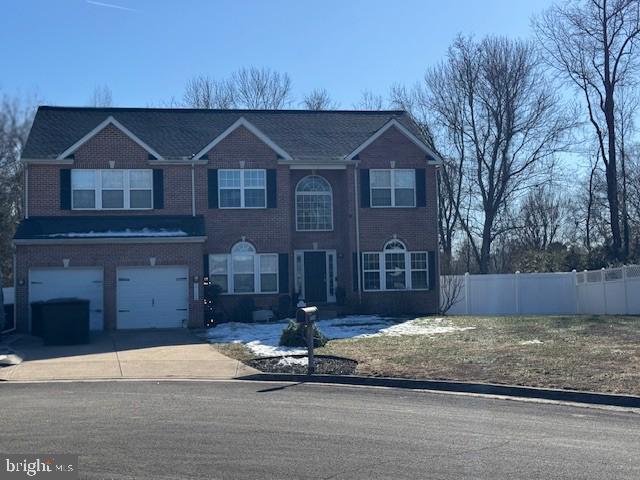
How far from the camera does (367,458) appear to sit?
26.6 ft

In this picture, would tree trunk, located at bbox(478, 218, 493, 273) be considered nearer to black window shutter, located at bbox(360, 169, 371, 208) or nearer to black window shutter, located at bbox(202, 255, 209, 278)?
black window shutter, located at bbox(360, 169, 371, 208)

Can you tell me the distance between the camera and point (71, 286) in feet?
82.4

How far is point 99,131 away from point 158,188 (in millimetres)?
2795

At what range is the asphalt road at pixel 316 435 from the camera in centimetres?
764

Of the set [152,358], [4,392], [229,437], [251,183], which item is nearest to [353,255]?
[251,183]

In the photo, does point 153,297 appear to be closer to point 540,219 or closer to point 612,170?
point 612,170

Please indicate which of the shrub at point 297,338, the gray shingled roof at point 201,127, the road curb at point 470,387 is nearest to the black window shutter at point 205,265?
the gray shingled roof at point 201,127

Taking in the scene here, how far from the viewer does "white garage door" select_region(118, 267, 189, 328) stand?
25.6 m

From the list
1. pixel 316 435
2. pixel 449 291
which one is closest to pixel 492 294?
pixel 449 291

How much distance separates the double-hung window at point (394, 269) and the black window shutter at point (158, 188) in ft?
25.4

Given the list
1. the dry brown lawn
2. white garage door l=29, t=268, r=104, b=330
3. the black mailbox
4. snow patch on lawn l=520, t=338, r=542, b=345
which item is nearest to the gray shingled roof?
white garage door l=29, t=268, r=104, b=330

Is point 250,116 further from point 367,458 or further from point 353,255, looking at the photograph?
point 367,458

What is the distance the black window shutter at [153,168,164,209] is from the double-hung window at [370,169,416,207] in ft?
25.6

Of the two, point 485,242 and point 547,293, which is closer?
point 547,293
